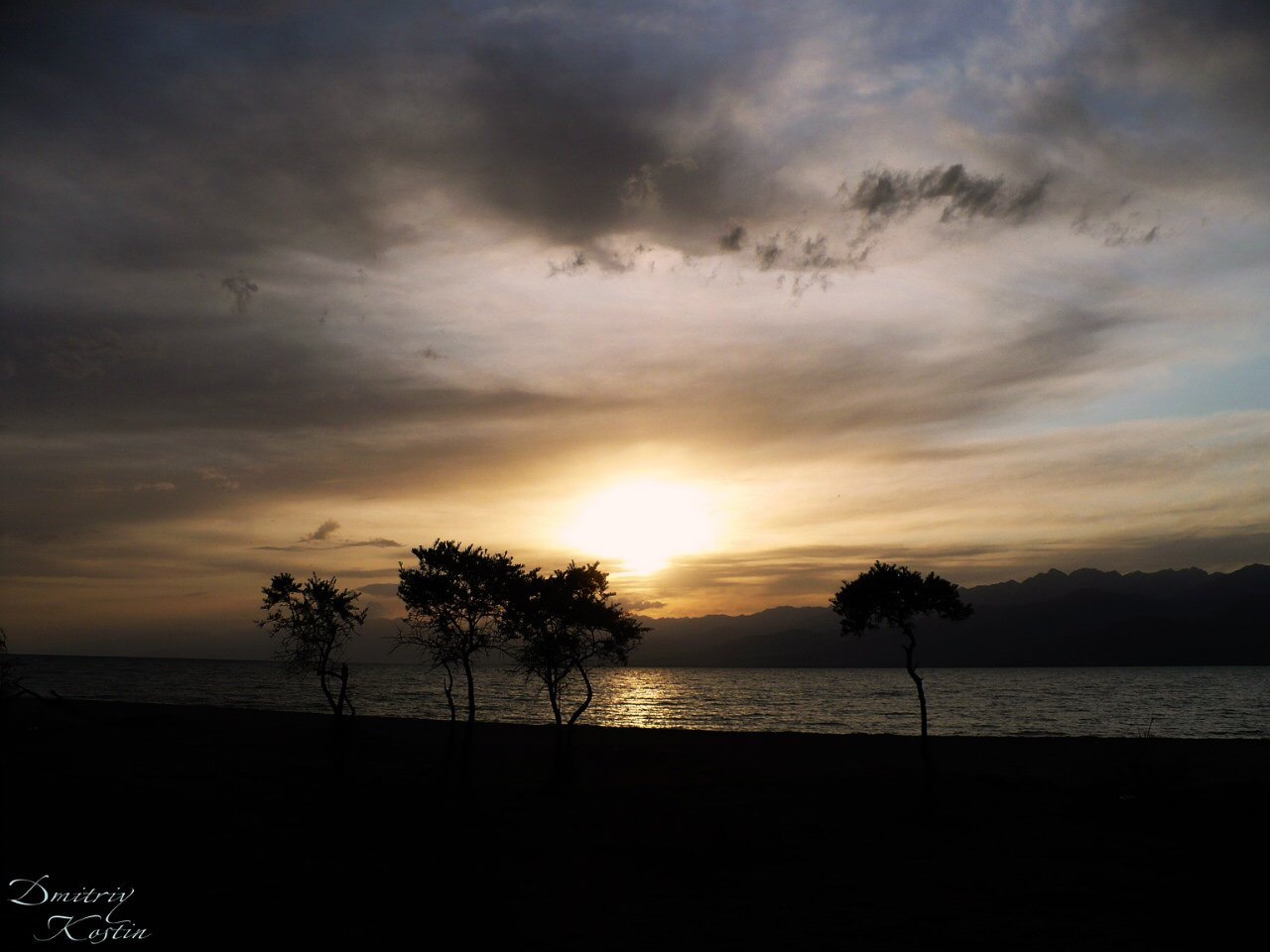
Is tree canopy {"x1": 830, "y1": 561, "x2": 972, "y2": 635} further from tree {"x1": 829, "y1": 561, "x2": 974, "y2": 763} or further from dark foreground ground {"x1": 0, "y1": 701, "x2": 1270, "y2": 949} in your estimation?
dark foreground ground {"x1": 0, "y1": 701, "x2": 1270, "y2": 949}

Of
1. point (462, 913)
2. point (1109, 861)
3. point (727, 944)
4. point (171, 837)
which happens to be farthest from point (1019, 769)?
point (171, 837)

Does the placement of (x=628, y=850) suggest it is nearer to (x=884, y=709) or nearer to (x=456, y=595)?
(x=456, y=595)

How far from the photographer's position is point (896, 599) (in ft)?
101

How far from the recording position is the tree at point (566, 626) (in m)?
35.4

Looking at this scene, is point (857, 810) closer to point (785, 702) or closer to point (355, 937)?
point (355, 937)

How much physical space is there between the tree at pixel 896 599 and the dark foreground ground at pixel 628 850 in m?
7.48

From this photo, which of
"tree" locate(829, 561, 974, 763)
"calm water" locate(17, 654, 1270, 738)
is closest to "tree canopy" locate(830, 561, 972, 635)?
"tree" locate(829, 561, 974, 763)

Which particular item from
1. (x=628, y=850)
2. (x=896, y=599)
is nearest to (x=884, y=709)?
(x=896, y=599)

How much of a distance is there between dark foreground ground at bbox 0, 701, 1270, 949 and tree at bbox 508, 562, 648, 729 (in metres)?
5.75

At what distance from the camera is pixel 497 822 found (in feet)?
82.5

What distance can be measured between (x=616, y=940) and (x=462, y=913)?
3703 mm

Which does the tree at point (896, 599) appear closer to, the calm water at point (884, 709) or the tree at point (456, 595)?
the tree at point (456, 595)

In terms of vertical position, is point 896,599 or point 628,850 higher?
point 896,599

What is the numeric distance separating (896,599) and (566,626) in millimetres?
15851
